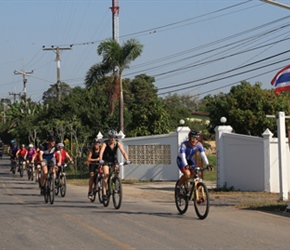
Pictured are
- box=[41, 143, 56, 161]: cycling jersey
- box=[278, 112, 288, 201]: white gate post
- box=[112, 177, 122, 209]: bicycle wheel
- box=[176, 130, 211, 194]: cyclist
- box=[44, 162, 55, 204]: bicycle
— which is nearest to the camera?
box=[176, 130, 211, 194]: cyclist

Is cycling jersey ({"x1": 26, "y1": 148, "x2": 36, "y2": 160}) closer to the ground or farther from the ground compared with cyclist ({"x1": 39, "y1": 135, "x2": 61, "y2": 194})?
Answer: farther from the ground

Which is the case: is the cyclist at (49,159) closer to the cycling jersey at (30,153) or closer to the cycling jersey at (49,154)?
the cycling jersey at (49,154)

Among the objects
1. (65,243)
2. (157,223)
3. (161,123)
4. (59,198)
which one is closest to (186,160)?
(157,223)

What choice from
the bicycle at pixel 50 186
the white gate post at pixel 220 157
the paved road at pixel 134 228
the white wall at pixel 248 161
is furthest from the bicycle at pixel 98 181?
the white gate post at pixel 220 157

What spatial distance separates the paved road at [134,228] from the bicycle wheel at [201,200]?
0.18m

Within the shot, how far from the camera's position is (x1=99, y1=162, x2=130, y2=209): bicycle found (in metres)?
15.2

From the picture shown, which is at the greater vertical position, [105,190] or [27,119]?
[27,119]

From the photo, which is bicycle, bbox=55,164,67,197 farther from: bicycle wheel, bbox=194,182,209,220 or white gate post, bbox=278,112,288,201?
bicycle wheel, bbox=194,182,209,220

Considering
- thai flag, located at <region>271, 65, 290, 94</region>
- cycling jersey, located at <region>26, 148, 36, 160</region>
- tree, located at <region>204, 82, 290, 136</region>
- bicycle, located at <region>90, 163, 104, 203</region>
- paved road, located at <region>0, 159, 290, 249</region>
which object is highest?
tree, located at <region>204, 82, 290, 136</region>

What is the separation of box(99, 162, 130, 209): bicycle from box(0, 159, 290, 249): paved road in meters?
0.22

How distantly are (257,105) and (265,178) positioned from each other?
2860 centimetres

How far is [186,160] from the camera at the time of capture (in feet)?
44.0

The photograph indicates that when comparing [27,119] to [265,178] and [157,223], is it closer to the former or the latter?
[265,178]

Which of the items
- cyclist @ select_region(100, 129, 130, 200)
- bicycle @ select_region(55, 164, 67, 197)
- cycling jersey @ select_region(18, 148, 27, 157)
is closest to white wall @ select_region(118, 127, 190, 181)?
cycling jersey @ select_region(18, 148, 27, 157)
